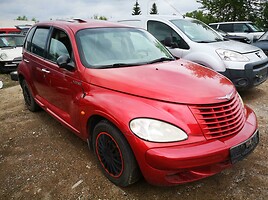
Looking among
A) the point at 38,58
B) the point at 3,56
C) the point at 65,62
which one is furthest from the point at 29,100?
the point at 3,56

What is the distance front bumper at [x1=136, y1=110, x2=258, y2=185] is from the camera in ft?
6.57

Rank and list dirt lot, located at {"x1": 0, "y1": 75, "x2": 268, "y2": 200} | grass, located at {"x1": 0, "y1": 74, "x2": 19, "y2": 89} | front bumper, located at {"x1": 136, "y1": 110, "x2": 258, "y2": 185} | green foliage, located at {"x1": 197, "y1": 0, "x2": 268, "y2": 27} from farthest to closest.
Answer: green foliage, located at {"x1": 197, "y1": 0, "x2": 268, "y2": 27} → grass, located at {"x1": 0, "y1": 74, "x2": 19, "y2": 89} → dirt lot, located at {"x1": 0, "y1": 75, "x2": 268, "y2": 200} → front bumper, located at {"x1": 136, "y1": 110, "x2": 258, "y2": 185}

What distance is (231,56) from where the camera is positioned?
4.82 m

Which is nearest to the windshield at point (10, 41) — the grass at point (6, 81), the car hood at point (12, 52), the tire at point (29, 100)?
the car hood at point (12, 52)

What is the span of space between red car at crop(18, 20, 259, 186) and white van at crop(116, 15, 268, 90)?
70.2 inches

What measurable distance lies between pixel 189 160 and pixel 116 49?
5.55 feet

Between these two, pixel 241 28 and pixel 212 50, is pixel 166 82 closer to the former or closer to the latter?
pixel 212 50

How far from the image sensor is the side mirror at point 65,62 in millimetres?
2900

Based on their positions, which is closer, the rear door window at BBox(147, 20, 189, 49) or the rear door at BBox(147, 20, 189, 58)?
the rear door at BBox(147, 20, 189, 58)

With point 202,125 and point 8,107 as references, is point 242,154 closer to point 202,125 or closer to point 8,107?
point 202,125

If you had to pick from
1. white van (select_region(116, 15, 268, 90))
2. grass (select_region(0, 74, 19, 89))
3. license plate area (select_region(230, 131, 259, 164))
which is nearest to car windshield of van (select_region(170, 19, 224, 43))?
white van (select_region(116, 15, 268, 90))

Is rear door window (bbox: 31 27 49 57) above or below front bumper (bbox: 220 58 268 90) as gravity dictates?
above

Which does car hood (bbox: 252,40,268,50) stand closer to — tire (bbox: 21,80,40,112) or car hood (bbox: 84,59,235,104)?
car hood (bbox: 84,59,235,104)

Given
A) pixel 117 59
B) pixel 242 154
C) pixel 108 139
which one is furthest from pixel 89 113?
pixel 242 154
